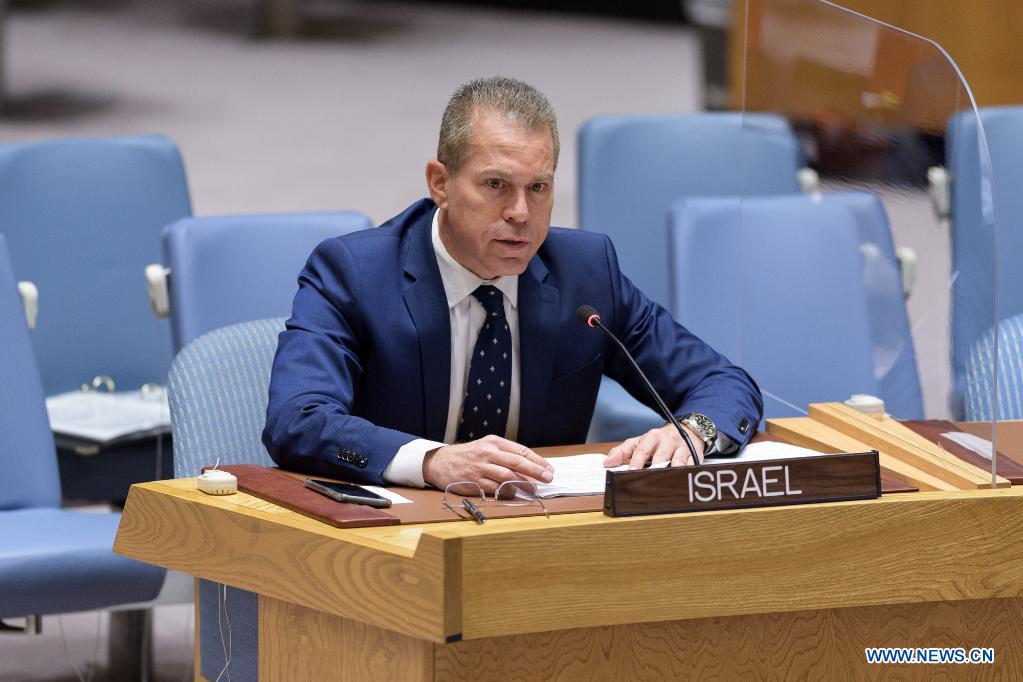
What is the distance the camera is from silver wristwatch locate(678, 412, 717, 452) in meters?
2.29

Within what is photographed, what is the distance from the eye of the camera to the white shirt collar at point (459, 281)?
2.47 meters

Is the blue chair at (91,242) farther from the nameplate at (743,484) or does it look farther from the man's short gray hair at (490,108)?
the nameplate at (743,484)

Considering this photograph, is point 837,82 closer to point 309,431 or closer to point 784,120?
point 784,120

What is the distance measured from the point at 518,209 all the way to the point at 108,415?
1392 millimetres

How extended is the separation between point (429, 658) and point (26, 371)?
1.38 metres

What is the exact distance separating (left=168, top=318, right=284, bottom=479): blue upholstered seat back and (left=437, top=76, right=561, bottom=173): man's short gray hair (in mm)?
519

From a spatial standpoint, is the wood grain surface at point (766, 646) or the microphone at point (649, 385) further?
the microphone at point (649, 385)

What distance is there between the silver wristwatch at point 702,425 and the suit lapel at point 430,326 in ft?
1.20

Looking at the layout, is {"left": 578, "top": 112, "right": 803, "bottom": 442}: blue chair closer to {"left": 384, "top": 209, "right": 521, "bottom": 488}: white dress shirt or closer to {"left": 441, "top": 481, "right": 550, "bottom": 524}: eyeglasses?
{"left": 384, "top": 209, "right": 521, "bottom": 488}: white dress shirt

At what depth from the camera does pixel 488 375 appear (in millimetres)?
2469

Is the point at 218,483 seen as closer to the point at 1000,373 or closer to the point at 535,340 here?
the point at 535,340

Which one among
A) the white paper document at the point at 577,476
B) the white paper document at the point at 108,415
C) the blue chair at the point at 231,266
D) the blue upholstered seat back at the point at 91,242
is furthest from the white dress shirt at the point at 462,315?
the blue upholstered seat back at the point at 91,242

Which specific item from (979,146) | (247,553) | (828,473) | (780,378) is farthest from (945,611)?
(780,378)

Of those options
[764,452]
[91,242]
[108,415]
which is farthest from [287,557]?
[91,242]
